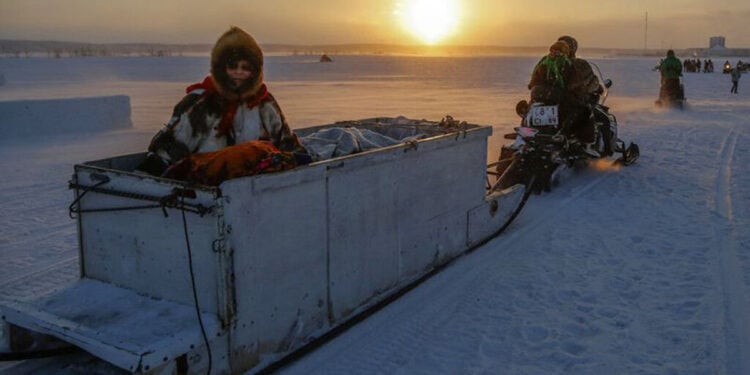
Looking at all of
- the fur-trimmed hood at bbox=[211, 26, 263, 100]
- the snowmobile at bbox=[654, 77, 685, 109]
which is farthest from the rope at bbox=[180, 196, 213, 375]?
the snowmobile at bbox=[654, 77, 685, 109]

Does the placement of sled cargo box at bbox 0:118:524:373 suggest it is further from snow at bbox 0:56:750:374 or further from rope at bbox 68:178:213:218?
snow at bbox 0:56:750:374

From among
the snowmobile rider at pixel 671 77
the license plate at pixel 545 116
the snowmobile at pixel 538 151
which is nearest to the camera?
the snowmobile at pixel 538 151

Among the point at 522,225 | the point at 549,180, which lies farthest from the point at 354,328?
the point at 549,180

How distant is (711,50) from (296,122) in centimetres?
20406

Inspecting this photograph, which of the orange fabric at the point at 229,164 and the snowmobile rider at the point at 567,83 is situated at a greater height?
the snowmobile rider at the point at 567,83

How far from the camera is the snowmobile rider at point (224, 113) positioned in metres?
4.02

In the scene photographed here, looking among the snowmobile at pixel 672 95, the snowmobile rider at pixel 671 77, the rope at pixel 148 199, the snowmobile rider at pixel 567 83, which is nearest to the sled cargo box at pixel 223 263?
the rope at pixel 148 199

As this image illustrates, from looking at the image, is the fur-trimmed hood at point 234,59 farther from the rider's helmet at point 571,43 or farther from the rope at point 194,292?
the rider's helmet at point 571,43

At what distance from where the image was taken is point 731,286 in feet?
16.5

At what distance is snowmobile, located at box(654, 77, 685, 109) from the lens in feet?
63.7

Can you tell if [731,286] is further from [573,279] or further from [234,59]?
[234,59]

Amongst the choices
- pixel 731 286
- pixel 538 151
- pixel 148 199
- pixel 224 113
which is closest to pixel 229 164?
pixel 148 199

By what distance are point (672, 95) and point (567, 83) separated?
12400 millimetres

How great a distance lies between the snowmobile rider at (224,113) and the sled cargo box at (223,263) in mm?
390
